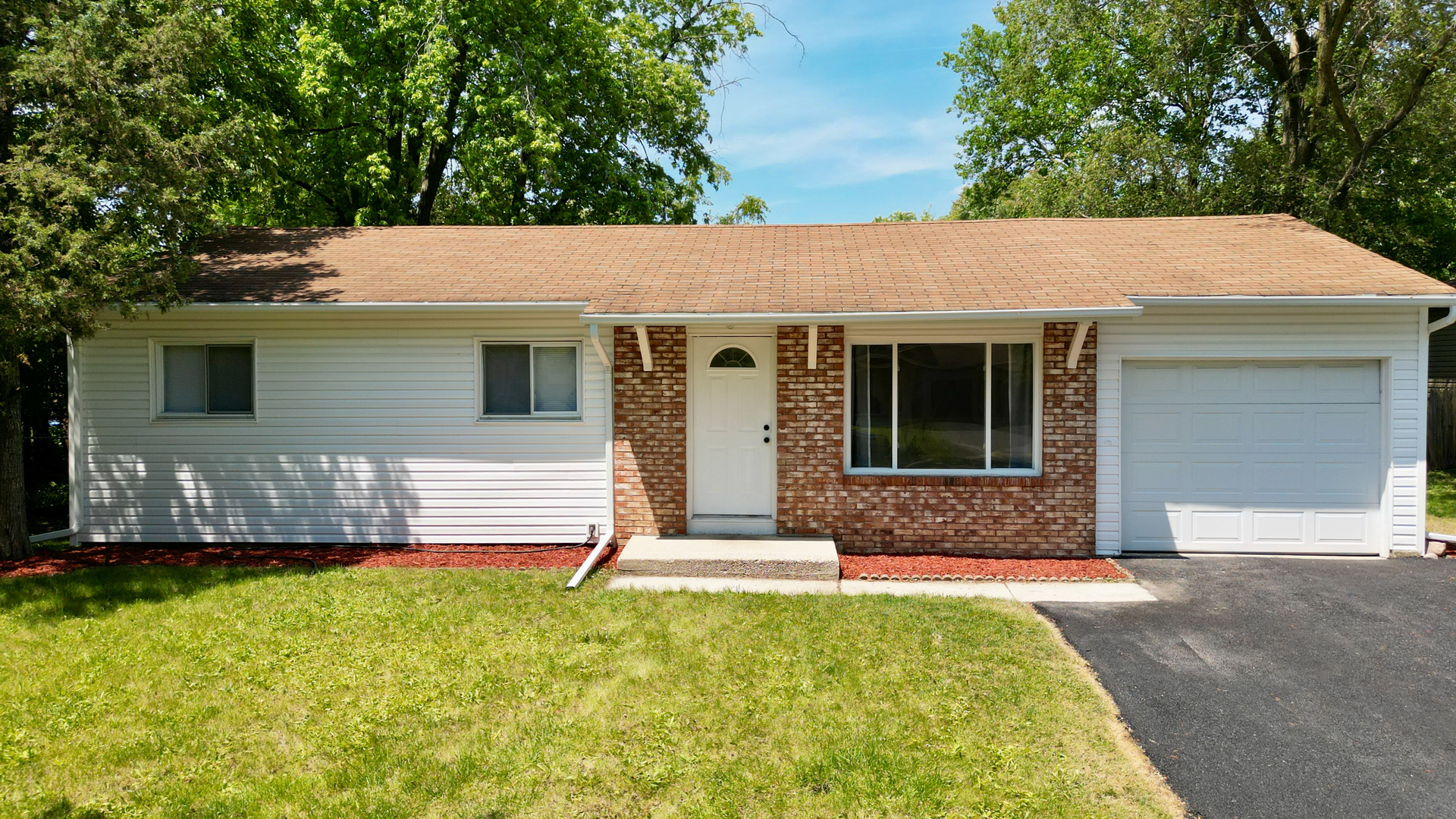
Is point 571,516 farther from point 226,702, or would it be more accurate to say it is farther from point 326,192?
point 326,192

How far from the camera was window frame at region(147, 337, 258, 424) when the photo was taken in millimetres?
8500

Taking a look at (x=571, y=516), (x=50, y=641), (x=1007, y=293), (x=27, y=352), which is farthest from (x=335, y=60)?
(x=1007, y=293)

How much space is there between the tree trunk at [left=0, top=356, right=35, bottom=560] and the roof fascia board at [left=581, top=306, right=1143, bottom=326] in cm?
639

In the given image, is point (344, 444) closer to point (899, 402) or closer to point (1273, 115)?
point (899, 402)

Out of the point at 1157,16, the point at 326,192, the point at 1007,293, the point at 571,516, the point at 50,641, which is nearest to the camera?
the point at 50,641

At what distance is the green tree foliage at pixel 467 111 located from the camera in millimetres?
15000

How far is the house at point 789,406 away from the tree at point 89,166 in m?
0.74

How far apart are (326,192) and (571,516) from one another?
12.9m

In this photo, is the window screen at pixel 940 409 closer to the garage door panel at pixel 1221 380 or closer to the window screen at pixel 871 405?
the window screen at pixel 871 405

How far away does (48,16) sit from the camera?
7.28m

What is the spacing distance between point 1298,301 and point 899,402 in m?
4.12

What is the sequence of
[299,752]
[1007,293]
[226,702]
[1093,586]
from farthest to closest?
[1007,293], [1093,586], [226,702], [299,752]

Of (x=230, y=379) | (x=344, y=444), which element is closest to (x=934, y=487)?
(x=344, y=444)

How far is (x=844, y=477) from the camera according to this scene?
7969 millimetres
